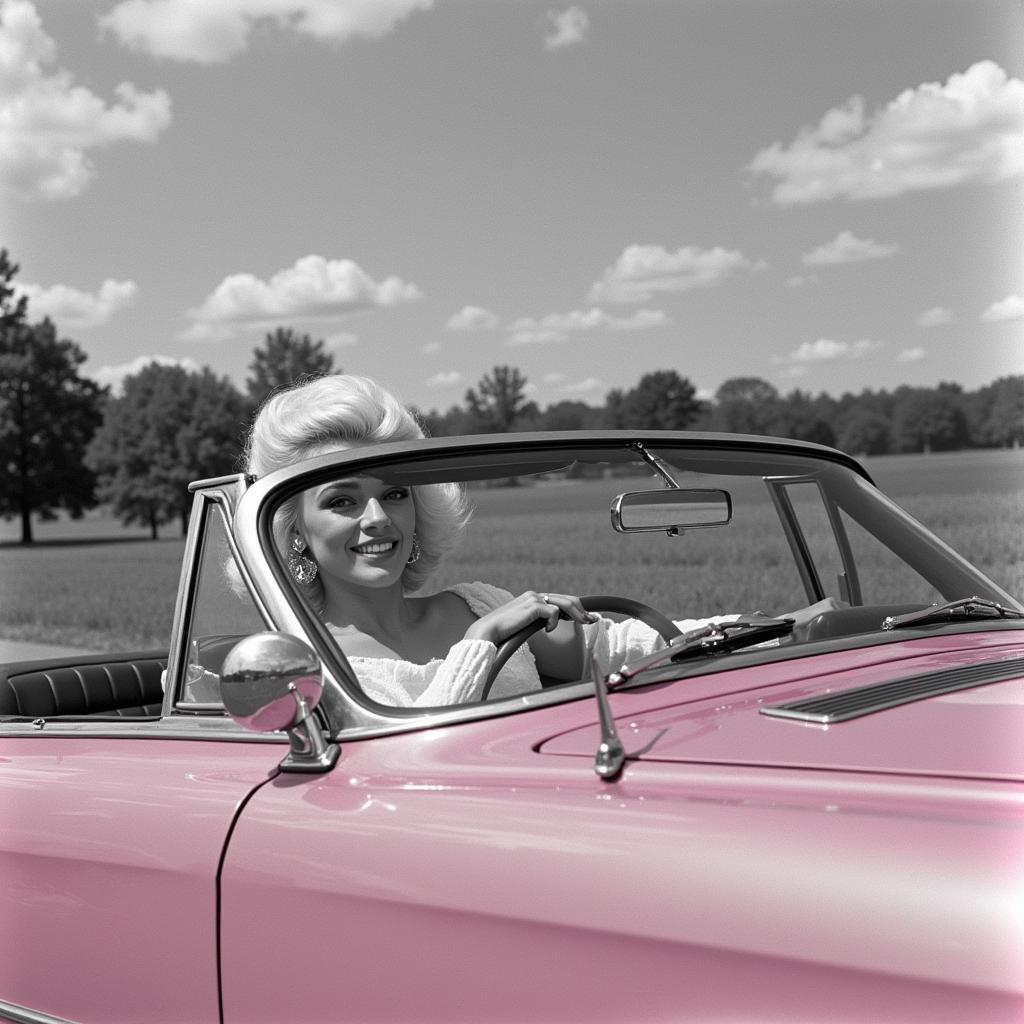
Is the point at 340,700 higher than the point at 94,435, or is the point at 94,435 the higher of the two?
the point at 94,435

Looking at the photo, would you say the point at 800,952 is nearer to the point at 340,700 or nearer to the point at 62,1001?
the point at 340,700

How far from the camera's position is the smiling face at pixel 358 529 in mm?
2701

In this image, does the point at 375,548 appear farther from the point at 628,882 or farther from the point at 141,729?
the point at 628,882

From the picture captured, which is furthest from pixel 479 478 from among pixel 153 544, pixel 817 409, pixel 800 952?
pixel 153 544

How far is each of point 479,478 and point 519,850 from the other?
4.44 ft

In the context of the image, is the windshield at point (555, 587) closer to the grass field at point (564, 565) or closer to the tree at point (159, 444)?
the grass field at point (564, 565)

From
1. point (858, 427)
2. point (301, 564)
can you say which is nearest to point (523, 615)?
point (301, 564)

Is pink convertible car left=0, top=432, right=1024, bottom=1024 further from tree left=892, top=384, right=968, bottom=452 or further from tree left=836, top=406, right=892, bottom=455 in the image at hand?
tree left=836, top=406, right=892, bottom=455

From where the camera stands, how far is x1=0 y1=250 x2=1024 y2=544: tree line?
5516cm

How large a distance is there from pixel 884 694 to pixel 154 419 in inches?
3041

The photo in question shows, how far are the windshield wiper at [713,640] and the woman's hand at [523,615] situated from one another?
22cm

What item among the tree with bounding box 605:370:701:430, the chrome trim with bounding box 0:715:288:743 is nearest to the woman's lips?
the chrome trim with bounding box 0:715:288:743

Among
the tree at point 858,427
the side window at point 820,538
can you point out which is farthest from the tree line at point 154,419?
the side window at point 820,538

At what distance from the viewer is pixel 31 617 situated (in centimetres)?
2244
